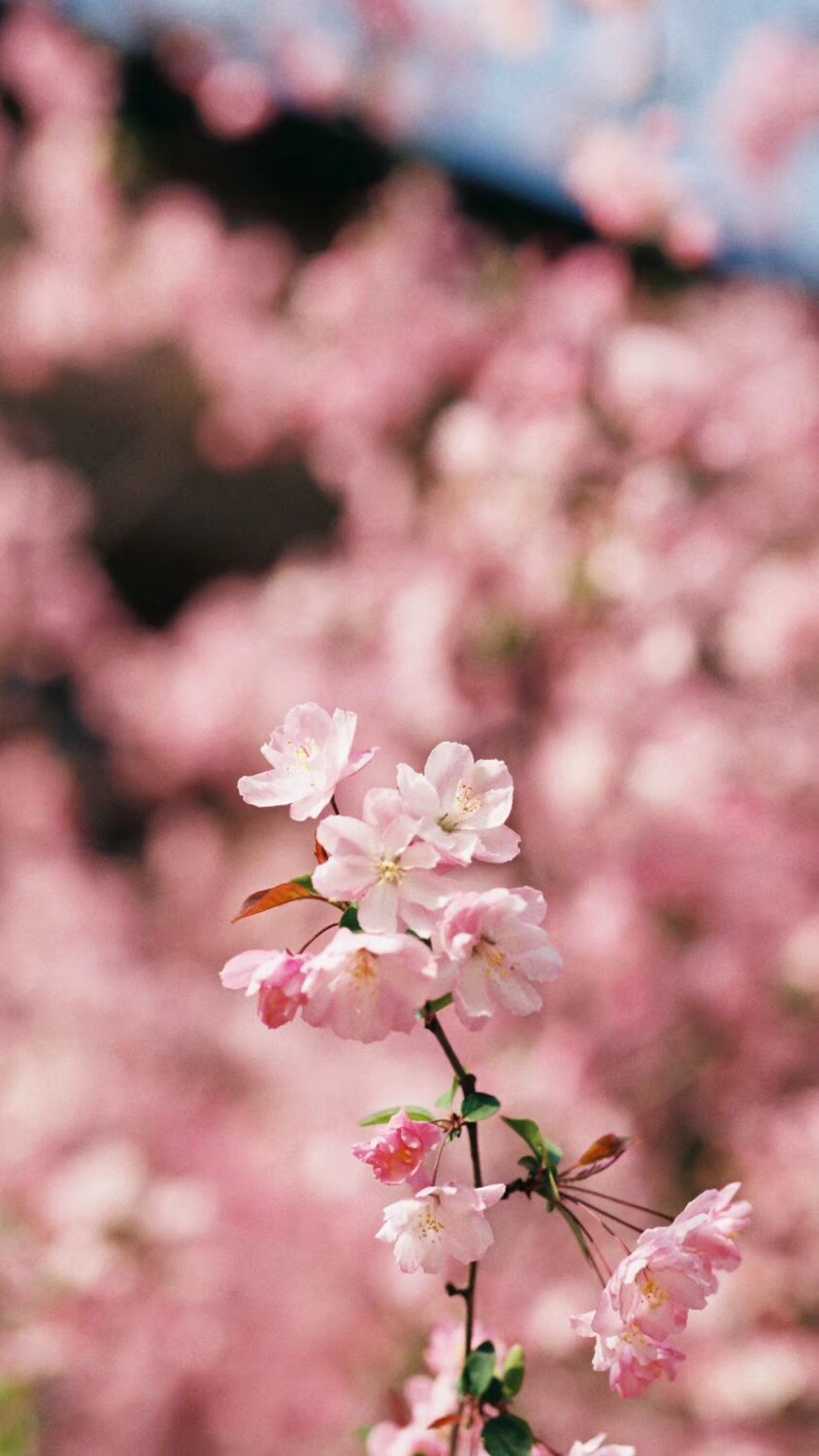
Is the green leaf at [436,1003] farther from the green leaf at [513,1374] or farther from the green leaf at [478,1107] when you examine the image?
the green leaf at [513,1374]

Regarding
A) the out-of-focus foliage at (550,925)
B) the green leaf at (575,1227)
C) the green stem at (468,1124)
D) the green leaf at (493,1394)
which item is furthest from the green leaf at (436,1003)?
the out-of-focus foliage at (550,925)

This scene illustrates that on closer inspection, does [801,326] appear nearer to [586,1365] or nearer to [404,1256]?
[586,1365]

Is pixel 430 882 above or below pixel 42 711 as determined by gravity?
below

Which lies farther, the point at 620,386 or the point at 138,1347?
the point at 620,386

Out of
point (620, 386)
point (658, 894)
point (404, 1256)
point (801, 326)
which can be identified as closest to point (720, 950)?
point (658, 894)

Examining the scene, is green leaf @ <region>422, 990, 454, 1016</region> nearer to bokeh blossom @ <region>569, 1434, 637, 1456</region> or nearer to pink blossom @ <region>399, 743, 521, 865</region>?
pink blossom @ <region>399, 743, 521, 865</region>

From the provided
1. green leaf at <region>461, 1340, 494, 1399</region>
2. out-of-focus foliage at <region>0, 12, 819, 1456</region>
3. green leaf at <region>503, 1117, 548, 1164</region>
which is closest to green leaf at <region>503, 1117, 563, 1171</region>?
green leaf at <region>503, 1117, 548, 1164</region>

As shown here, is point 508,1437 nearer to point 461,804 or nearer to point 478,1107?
point 478,1107

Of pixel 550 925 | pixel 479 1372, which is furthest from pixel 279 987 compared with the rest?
pixel 550 925
